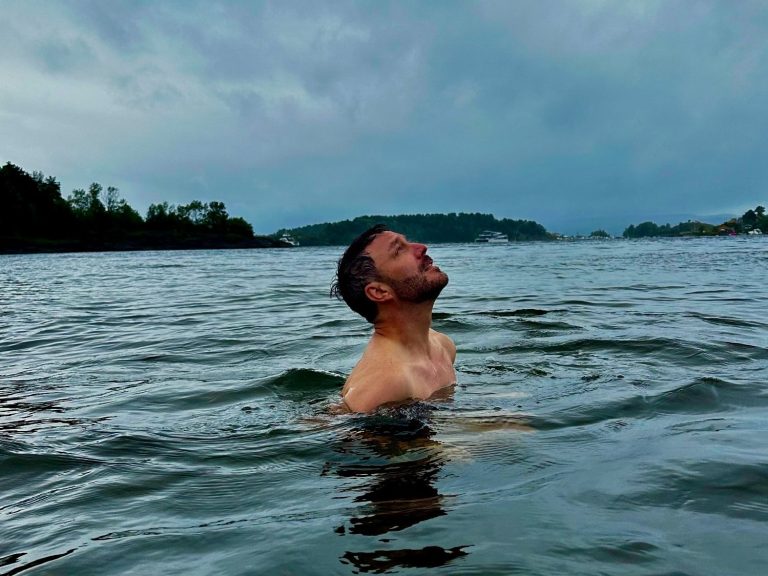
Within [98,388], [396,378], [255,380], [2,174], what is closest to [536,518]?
[396,378]

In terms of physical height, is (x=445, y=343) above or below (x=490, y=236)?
below

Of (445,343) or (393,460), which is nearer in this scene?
(393,460)

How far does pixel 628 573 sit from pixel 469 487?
3.58 ft

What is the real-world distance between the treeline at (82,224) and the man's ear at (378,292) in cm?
10187

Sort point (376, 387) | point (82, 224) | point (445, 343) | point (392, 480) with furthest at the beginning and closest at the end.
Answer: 1. point (82, 224)
2. point (445, 343)
3. point (376, 387)
4. point (392, 480)

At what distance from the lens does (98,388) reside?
6.41 m

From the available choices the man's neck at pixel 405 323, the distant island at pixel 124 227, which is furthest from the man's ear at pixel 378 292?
the distant island at pixel 124 227

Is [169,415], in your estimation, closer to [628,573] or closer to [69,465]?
[69,465]

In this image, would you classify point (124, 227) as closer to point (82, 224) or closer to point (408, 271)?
point (82, 224)

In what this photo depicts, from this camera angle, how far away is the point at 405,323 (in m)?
5.41

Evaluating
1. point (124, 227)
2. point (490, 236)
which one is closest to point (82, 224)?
point (124, 227)

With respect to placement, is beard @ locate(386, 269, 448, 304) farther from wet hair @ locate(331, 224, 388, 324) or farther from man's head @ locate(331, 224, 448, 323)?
wet hair @ locate(331, 224, 388, 324)

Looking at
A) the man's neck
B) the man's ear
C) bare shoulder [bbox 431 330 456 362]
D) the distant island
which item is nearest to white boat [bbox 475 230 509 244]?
the distant island

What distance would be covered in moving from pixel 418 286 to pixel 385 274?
0.28 m
